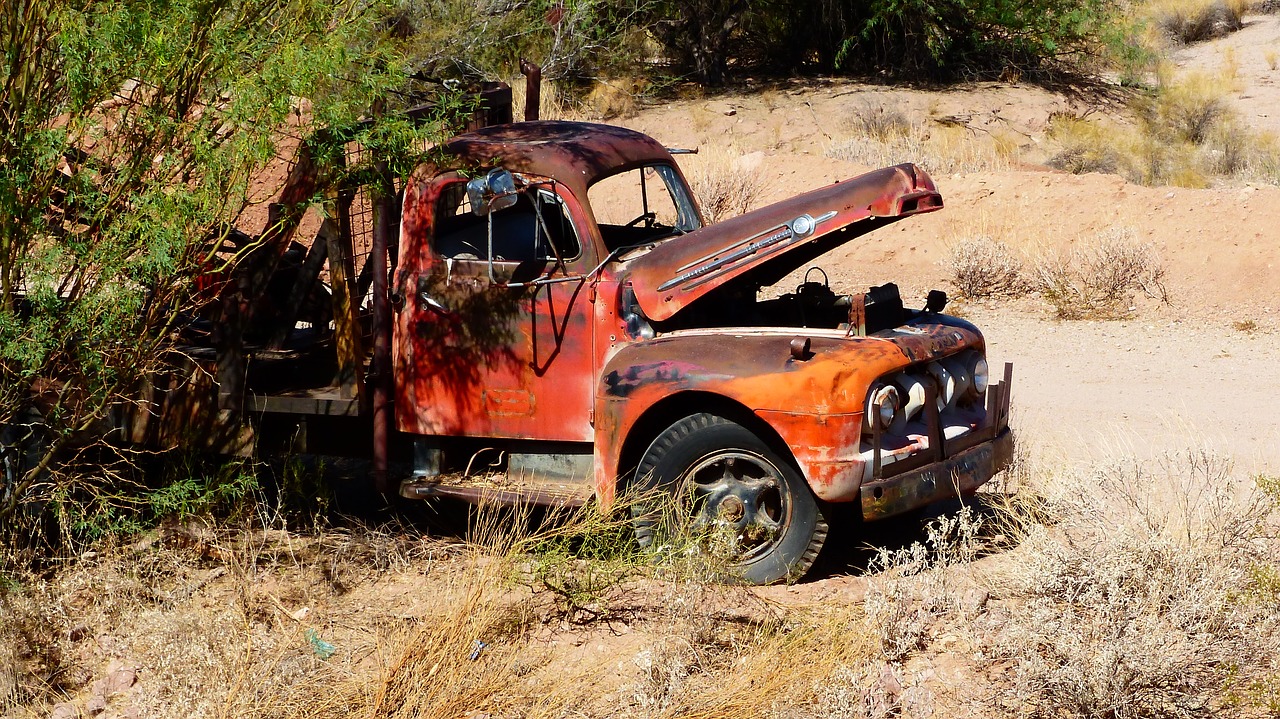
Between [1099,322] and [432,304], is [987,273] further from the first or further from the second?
[432,304]

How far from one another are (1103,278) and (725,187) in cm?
459

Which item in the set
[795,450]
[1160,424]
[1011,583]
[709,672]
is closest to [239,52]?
[795,450]

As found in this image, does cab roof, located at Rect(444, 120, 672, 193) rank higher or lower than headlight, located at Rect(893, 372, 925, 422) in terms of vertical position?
higher

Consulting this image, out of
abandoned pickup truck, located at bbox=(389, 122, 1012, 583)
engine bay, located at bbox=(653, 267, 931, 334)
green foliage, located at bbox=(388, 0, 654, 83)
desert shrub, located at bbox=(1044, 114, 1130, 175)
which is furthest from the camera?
desert shrub, located at bbox=(1044, 114, 1130, 175)

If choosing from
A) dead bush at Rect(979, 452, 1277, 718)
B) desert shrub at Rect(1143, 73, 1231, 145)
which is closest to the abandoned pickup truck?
dead bush at Rect(979, 452, 1277, 718)

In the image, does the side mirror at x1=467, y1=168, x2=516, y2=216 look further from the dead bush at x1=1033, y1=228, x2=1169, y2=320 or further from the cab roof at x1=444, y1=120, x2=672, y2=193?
the dead bush at x1=1033, y1=228, x2=1169, y2=320

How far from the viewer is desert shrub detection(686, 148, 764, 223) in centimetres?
1465

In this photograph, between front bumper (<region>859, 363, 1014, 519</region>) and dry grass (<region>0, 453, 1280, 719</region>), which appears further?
front bumper (<region>859, 363, 1014, 519</region>)

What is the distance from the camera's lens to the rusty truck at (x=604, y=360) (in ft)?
17.1

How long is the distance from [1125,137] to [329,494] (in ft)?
55.4

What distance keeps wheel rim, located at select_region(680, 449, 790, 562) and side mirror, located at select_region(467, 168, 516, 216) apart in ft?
4.57

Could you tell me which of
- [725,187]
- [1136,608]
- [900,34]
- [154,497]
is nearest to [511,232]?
[154,497]

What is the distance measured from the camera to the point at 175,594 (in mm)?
5324

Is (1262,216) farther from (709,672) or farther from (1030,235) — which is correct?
(709,672)
